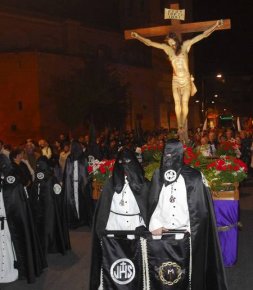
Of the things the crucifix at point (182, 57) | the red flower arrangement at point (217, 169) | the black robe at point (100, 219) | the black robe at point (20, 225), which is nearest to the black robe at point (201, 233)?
the black robe at point (100, 219)

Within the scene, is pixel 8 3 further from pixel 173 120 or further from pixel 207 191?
pixel 207 191

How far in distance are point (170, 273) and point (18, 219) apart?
2.63 m

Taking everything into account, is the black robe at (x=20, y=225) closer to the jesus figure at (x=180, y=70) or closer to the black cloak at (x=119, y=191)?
the black cloak at (x=119, y=191)

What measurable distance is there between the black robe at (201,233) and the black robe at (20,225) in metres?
2.33

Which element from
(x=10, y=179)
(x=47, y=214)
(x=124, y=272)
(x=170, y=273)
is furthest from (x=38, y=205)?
(x=170, y=273)

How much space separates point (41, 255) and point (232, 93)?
66.7m

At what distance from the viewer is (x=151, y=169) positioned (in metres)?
7.38

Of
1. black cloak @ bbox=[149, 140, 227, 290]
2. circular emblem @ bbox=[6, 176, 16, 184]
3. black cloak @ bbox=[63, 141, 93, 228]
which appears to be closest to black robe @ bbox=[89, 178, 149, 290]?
black cloak @ bbox=[149, 140, 227, 290]

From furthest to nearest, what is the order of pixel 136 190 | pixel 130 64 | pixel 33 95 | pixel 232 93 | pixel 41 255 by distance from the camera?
pixel 232 93, pixel 130 64, pixel 33 95, pixel 41 255, pixel 136 190

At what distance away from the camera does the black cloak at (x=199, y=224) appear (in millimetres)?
5062

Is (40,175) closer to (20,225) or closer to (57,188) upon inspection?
(57,188)

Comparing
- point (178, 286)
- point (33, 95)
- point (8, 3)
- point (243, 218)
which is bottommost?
point (243, 218)

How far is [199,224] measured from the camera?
507 centimetres

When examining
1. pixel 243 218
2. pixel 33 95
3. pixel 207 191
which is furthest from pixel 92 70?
pixel 207 191
